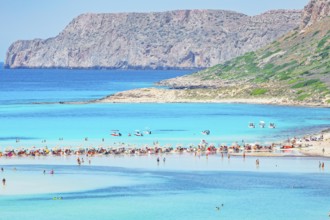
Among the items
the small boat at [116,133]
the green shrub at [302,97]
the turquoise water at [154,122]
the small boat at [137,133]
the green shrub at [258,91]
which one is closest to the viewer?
the turquoise water at [154,122]

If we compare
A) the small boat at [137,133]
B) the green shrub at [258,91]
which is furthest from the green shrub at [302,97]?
the small boat at [137,133]

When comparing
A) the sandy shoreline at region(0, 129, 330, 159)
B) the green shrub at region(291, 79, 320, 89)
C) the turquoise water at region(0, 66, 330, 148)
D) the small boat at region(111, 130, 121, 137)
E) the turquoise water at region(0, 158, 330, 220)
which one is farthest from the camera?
the green shrub at region(291, 79, 320, 89)

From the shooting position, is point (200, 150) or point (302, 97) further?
point (302, 97)

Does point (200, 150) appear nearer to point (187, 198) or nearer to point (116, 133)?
point (116, 133)

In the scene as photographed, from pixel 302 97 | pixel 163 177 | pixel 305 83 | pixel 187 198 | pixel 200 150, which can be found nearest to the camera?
pixel 187 198

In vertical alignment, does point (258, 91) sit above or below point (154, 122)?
above

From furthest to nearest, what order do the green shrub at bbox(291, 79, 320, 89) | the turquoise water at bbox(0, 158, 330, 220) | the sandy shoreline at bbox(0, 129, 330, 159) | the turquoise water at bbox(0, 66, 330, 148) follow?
the green shrub at bbox(291, 79, 320, 89) → the turquoise water at bbox(0, 66, 330, 148) → the sandy shoreline at bbox(0, 129, 330, 159) → the turquoise water at bbox(0, 158, 330, 220)

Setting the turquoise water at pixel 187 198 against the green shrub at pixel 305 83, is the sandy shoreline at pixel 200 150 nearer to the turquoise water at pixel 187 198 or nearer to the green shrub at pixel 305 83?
the turquoise water at pixel 187 198

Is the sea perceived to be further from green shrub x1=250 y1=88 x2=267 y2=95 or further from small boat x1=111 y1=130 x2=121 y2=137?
green shrub x1=250 y1=88 x2=267 y2=95

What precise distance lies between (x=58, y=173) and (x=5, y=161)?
489 inches

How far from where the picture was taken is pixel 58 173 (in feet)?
307

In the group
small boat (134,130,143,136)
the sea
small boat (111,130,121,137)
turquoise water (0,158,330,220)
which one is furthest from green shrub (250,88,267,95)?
turquoise water (0,158,330,220)

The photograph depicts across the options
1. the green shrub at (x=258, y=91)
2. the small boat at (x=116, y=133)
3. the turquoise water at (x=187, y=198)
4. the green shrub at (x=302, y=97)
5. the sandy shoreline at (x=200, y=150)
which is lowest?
the turquoise water at (x=187, y=198)

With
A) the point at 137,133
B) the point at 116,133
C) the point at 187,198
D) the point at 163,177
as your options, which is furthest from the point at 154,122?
the point at 187,198
